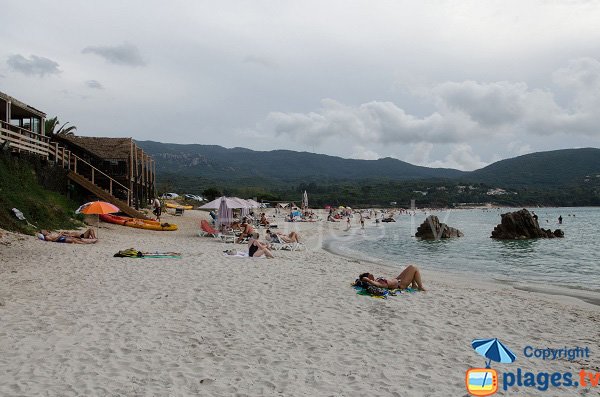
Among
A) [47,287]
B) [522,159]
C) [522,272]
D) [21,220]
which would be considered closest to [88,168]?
[21,220]

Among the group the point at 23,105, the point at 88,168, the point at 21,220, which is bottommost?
the point at 21,220

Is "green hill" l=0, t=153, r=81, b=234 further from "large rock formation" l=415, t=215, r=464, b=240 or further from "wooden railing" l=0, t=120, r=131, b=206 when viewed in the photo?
"large rock formation" l=415, t=215, r=464, b=240

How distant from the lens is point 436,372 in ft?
15.0

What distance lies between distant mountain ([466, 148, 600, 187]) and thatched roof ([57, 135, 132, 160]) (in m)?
150

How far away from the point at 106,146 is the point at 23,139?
6.85 m

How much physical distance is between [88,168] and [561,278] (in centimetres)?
2445

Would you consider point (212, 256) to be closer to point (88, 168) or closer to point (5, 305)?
point (5, 305)

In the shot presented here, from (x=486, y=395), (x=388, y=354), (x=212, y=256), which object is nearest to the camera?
(x=486, y=395)

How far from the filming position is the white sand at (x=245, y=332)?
13.6ft

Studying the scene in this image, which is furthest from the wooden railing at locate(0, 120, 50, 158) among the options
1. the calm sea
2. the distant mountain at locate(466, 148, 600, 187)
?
the distant mountain at locate(466, 148, 600, 187)

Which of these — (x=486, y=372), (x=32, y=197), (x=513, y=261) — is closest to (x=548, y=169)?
(x=513, y=261)

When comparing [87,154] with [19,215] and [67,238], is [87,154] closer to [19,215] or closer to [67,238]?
[19,215]

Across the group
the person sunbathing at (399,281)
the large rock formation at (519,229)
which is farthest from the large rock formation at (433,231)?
the person sunbathing at (399,281)

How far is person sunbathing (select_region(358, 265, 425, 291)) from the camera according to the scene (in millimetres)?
8805
